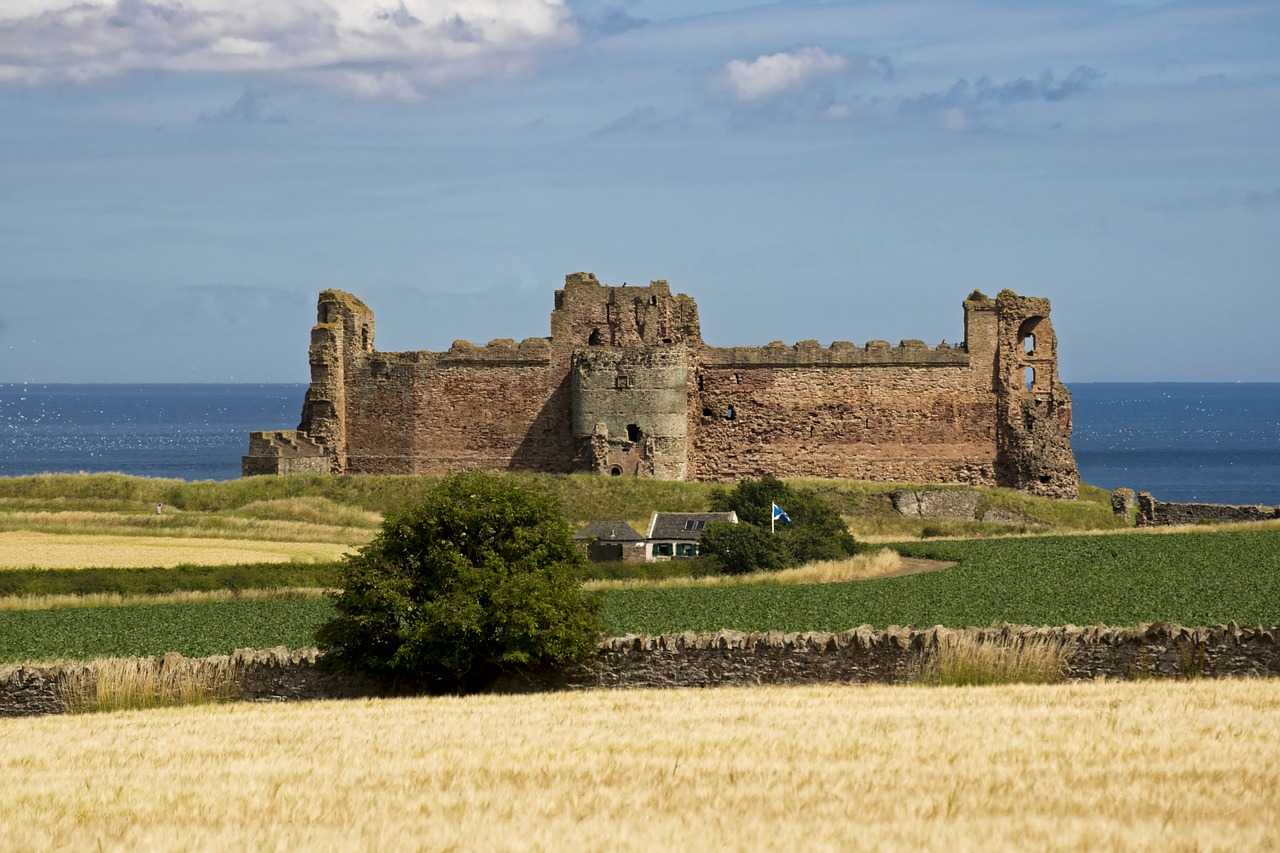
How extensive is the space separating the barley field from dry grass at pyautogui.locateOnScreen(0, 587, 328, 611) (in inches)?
452

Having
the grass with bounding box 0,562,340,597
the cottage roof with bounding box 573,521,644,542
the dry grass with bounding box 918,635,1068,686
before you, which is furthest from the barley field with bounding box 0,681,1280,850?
the cottage roof with bounding box 573,521,644,542

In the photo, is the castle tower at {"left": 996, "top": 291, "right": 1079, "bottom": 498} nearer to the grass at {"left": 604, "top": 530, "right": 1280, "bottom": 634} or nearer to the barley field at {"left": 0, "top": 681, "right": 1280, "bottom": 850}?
the grass at {"left": 604, "top": 530, "right": 1280, "bottom": 634}

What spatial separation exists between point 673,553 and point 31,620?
1447 cm

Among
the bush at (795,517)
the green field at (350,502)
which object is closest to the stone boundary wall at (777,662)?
the bush at (795,517)

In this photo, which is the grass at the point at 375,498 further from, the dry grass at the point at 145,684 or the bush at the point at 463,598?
the dry grass at the point at 145,684

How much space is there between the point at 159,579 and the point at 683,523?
12.7 meters

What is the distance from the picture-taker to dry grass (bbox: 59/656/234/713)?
2336 centimetres

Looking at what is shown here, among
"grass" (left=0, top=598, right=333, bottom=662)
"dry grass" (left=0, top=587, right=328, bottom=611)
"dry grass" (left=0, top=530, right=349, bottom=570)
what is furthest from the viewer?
"dry grass" (left=0, top=530, right=349, bottom=570)

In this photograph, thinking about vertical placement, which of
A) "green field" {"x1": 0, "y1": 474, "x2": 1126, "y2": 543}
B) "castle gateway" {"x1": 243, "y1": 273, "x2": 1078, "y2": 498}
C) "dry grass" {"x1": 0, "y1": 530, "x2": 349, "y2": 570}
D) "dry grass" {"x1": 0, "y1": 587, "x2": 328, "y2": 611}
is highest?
"castle gateway" {"x1": 243, "y1": 273, "x2": 1078, "y2": 498}

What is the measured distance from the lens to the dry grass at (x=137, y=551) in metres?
38.2

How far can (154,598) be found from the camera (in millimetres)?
33594

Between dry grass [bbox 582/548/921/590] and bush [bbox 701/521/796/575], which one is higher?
bush [bbox 701/521/796/575]

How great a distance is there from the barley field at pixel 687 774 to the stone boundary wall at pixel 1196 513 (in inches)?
1042

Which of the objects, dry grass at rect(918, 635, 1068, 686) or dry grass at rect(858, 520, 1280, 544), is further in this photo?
dry grass at rect(858, 520, 1280, 544)
